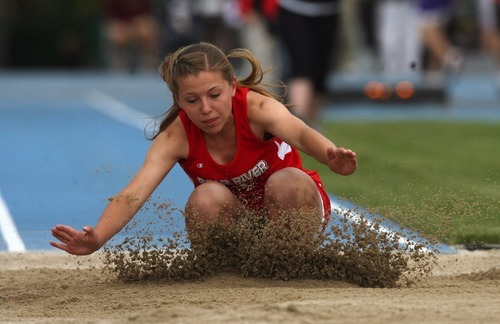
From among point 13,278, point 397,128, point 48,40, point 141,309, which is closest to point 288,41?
point 397,128

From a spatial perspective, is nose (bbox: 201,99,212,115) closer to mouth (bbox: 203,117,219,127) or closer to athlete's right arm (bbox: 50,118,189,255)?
mouth (bbox: 203,117,219,127)

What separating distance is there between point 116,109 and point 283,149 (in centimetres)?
1366

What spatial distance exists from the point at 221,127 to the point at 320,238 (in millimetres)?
759

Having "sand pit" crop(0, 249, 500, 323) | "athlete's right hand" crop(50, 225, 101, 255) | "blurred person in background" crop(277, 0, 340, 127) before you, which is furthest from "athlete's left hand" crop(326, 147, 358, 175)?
"blurred person in background" crop(277, 0, 340, 127)

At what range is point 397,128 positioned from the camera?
50.3 ft

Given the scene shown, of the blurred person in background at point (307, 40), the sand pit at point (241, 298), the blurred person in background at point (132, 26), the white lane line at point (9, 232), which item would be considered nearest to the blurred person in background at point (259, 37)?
the blurred person in background at point (307, 40)

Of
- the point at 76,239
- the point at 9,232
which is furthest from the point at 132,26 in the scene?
the point at 76,239

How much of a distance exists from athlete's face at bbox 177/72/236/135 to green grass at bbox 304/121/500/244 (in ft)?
3.24

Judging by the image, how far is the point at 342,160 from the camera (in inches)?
211

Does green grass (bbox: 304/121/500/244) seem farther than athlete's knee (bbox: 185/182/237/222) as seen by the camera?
Result: Yes

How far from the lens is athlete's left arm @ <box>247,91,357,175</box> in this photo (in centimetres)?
539

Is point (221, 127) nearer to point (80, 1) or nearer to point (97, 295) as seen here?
point (97, 295)

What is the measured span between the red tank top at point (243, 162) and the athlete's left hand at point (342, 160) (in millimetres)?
713

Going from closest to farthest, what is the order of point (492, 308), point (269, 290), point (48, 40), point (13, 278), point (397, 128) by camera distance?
point (492, 308), point (269, 290), point (13, 278), point (397, 128), point (48, 40)
